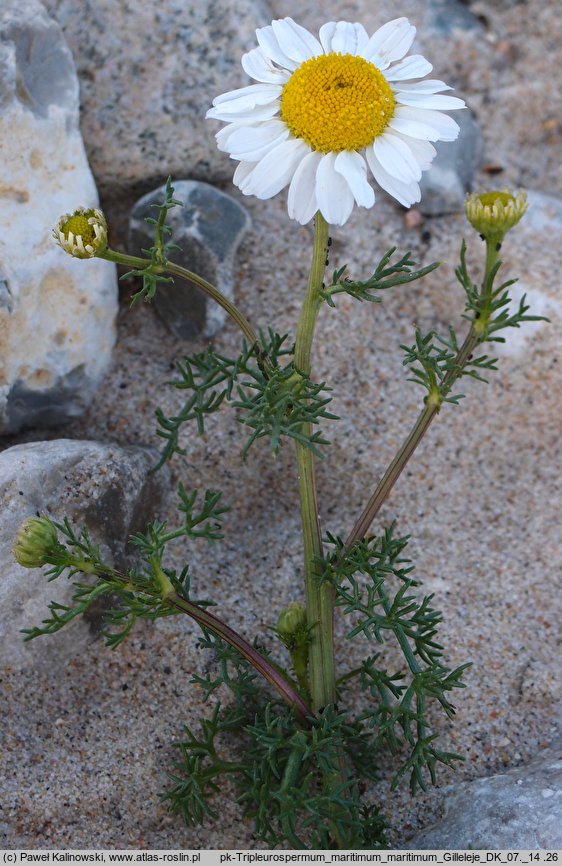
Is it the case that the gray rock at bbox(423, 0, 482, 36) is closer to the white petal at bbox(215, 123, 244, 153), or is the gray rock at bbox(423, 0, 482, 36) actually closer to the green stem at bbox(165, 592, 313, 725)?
the white petal at bbox(215, 123, 244, 153)

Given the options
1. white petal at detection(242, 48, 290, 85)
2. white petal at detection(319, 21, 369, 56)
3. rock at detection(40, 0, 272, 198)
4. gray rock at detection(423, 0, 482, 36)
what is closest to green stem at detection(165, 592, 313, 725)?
white petal at detection(242, 48, 290, 85)

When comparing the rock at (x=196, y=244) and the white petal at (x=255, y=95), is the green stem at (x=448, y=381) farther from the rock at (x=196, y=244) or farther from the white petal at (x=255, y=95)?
the rock at (x=196, y=244)

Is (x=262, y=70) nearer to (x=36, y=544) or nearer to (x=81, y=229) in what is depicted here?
(x=81, y=229)

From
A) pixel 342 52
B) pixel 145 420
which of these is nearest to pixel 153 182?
pixel 145 420

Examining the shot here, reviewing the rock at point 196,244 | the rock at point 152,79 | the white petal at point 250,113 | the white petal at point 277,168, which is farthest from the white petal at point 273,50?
the rock at point 152,79

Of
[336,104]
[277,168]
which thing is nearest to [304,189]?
[277,168]

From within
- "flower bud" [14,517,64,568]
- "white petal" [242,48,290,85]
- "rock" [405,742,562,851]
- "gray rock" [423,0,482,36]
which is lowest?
"rock" [405,742,562,851]
